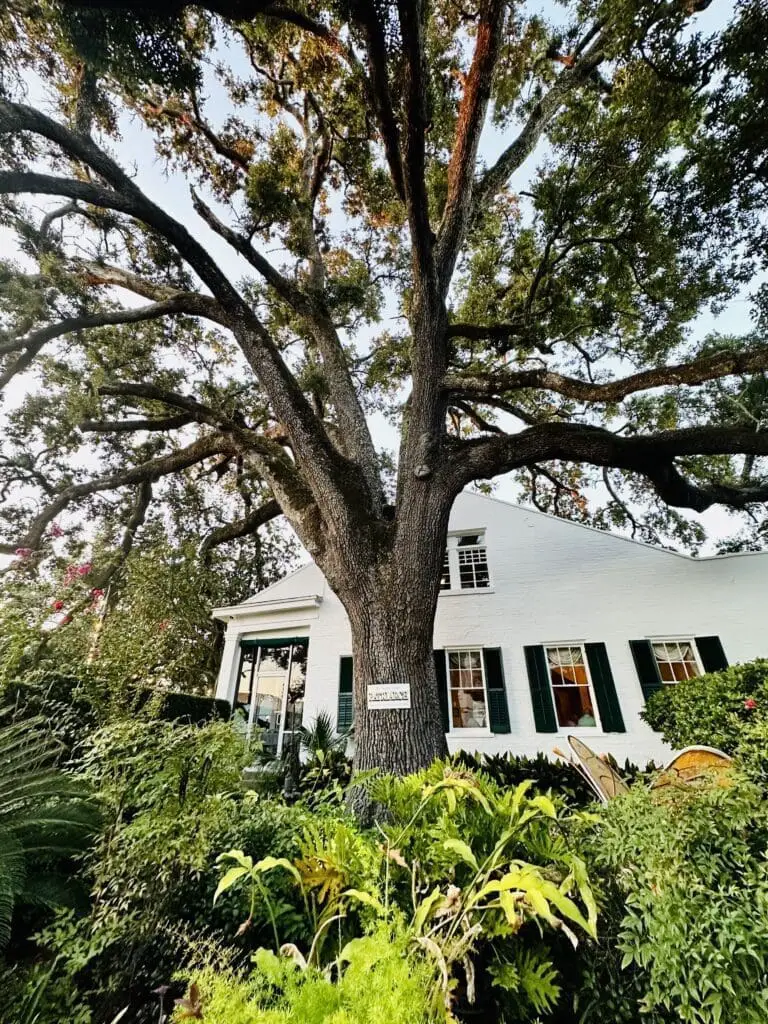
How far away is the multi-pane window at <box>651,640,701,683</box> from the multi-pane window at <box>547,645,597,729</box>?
1.12m

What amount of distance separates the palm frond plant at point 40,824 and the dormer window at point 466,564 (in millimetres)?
6915

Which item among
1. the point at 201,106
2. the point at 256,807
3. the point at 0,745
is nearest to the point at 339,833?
the point at 256,807

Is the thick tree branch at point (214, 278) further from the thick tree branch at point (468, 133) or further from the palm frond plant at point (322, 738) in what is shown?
the palm frond plant at point (322, 738)

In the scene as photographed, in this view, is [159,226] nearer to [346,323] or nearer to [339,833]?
[346,323]

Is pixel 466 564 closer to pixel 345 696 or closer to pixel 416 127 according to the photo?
pixel 345 696

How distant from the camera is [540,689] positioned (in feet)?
23.0

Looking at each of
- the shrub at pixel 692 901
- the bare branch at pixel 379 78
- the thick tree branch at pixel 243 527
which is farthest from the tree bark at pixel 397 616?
the thick tree branch at pixel 243 527

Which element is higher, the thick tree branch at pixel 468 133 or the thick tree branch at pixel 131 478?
the thick tree branch at pixel 468 133

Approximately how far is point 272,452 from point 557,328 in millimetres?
4967

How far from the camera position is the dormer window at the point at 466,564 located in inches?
332

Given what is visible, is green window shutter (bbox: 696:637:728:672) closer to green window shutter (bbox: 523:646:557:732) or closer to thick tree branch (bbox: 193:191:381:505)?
green window shutter (bbox: 523:646:557:732)

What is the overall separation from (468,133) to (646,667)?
25.5 feet

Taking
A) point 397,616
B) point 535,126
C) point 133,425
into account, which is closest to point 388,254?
point 535,126

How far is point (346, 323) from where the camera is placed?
8016mm
